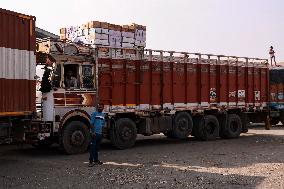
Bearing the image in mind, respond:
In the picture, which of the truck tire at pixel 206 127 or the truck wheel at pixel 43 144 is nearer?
the truck wheel at pixel 43 144

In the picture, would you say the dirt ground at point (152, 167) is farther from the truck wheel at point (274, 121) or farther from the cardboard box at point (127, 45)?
the truck wheel at point (274, 121)

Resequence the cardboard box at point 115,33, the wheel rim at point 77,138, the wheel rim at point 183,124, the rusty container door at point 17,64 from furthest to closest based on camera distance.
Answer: the wheel rim at point 183,124 < the cardboard box at point 115,33 < the wheel rim at point 77,138 < the rusty container door at point 17,64

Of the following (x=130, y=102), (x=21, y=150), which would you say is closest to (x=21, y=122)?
(x=21, y=150)

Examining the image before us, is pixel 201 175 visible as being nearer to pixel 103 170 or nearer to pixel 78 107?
pixel 103 170

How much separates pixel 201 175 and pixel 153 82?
6785 millimetres

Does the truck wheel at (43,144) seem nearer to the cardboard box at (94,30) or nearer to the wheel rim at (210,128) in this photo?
the cardboard box at (94,30)

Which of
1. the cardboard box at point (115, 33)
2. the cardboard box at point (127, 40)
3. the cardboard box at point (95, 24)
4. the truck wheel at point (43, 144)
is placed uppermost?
the cardboard box at point (95, 24)

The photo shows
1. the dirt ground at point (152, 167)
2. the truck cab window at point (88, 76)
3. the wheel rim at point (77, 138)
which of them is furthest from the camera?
the truck cab window at point (88, 76)

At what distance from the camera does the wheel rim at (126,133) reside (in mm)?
15219

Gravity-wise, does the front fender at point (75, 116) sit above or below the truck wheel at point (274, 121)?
above

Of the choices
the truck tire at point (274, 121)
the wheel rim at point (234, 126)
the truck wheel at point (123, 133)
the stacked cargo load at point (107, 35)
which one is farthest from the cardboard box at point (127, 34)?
the truck tire at point (274, 121)

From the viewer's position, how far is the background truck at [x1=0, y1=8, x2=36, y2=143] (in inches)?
438

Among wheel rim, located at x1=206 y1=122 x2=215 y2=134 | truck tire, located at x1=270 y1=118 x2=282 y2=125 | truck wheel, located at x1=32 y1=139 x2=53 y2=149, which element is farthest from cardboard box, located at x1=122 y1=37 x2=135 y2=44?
truck tire, located at x1=270 y1=118 x2=282 y2=125

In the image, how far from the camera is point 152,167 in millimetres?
11453
